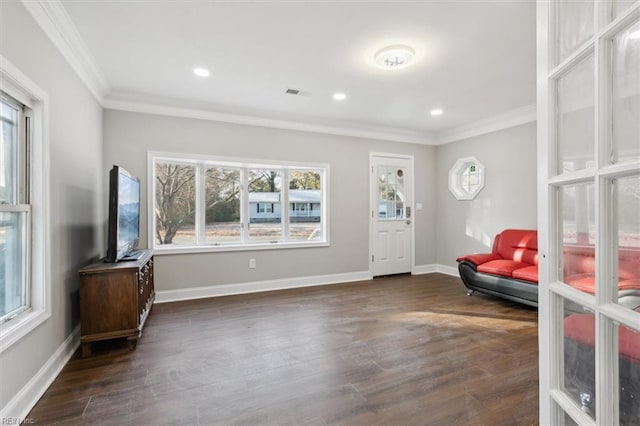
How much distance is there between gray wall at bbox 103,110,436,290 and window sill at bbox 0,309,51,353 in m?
1.93

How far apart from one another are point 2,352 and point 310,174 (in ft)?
12.7

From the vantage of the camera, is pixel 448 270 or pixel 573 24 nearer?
pixel 573 24

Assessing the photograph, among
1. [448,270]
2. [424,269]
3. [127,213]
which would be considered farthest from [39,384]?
[448,270]

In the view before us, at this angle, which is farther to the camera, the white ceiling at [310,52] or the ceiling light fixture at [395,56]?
the ceiling light fixture at [395,56]

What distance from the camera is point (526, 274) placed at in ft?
11.4

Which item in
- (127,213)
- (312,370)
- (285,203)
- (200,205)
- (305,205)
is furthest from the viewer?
(305,205)

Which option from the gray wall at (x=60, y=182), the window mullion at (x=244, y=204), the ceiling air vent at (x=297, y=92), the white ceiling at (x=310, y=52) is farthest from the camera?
the window mullion at (x=244, y=204)

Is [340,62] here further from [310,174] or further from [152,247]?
[152,247]

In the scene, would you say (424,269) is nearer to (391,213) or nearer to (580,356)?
(391,213)

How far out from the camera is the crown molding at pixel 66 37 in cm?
200

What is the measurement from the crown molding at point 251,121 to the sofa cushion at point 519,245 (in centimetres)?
224

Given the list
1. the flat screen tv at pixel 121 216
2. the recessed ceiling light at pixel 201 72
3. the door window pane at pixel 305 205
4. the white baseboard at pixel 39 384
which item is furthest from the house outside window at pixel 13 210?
the door window pane at pixel 305 205

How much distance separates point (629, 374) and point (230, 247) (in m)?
4.03

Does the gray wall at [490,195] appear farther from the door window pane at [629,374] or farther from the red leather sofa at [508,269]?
the door window pane at [629,374]
